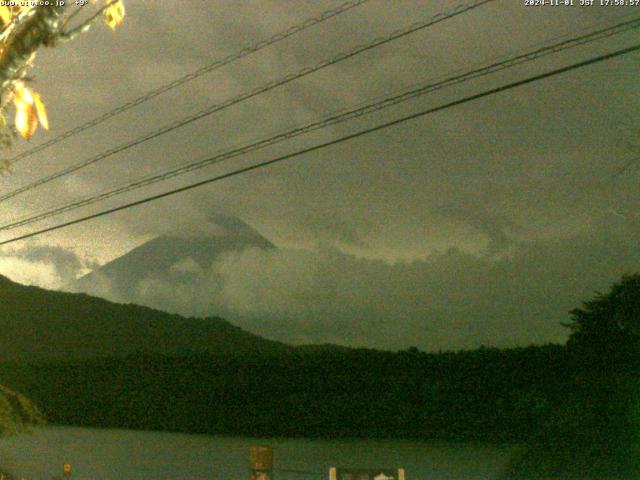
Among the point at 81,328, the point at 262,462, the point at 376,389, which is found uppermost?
the point at 81,328

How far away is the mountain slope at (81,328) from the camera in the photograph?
26.7 m

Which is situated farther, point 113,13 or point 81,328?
point 81,328

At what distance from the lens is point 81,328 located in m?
31.1

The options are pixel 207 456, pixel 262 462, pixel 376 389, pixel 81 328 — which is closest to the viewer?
pixel 262 462

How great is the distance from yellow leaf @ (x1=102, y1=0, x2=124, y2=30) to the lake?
11301mm

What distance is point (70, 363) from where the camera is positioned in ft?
74.9

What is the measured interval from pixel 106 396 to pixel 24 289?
542 inches

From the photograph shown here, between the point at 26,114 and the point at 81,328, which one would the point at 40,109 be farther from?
the point at 81,328

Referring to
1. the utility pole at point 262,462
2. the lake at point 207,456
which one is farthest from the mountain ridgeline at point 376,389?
the utility pole at point 262,462

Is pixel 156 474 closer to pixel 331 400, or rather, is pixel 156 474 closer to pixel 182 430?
pixel 182 430

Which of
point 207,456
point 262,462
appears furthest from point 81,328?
point 262,462

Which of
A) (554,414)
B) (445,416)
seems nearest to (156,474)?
(445,416)

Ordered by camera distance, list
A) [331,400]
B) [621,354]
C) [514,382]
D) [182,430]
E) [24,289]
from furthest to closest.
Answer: [24,289], [182,430], [331,400], [514,382], [621,354]

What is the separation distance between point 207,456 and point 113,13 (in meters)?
15.0
